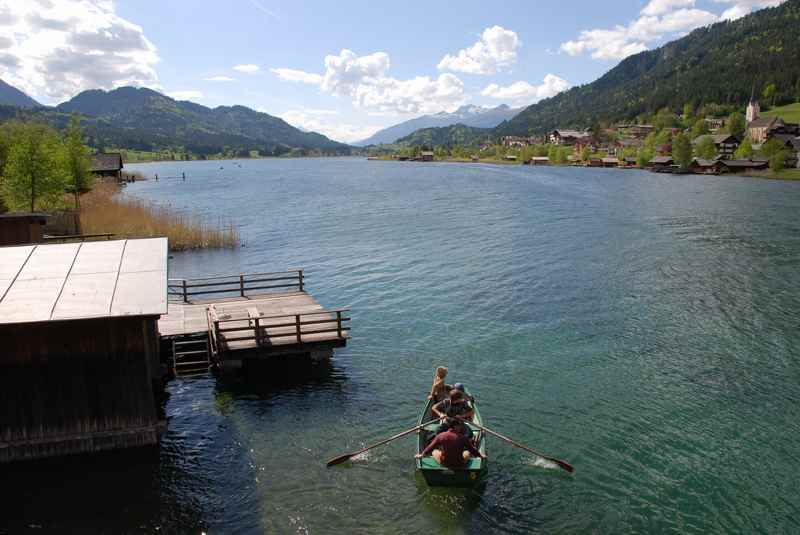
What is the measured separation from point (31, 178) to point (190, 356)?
37.8 m

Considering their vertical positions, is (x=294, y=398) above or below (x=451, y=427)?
below

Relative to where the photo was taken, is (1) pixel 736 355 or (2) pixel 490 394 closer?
(2) pixel 490 394

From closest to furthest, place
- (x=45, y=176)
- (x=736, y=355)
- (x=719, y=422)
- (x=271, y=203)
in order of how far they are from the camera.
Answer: (x=719, y=422) → (x=736, y=355) → (x=45, y=176) → (x=271, y=203)

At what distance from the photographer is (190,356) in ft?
84.4

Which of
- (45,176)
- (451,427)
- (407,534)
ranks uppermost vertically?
(45,176)

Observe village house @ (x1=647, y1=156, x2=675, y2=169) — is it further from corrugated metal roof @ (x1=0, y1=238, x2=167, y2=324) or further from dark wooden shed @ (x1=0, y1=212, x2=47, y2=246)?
corrugated metal roof @ (x1=0, y1=238, x2=167, y2=324)

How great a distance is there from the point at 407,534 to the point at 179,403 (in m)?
12.0

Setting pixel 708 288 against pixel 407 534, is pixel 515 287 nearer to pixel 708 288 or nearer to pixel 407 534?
pixel 708 288

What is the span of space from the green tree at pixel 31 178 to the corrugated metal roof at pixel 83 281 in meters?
38.6

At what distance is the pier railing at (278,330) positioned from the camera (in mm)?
24203

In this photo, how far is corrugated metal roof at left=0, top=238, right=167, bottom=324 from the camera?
16.3 m

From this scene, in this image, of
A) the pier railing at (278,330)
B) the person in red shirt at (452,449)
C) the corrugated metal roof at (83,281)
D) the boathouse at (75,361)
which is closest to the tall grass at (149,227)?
the pier railing at (278,330)

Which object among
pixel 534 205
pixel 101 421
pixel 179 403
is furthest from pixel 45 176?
pixel 534 205

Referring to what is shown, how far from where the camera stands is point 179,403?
22891mm
